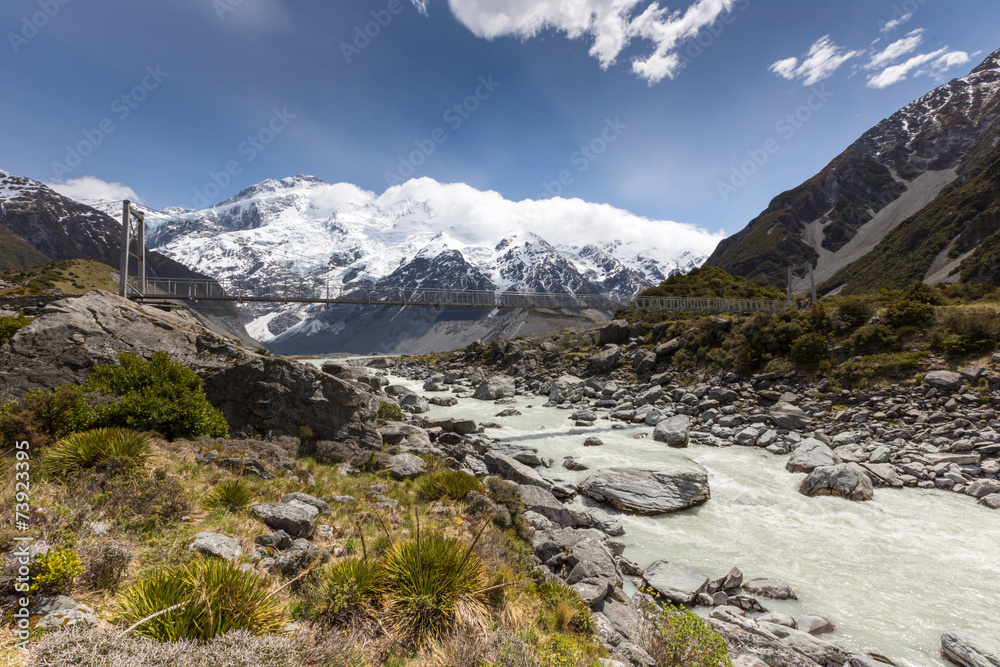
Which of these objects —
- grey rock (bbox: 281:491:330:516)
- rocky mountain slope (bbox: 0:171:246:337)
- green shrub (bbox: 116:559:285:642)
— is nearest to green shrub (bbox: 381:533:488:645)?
green shrub (bbox: 116:559:285:642)

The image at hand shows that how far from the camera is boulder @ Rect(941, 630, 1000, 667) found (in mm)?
5367

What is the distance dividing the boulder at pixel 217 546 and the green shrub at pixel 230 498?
998 mm

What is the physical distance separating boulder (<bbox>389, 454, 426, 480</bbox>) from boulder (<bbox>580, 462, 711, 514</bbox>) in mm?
4777

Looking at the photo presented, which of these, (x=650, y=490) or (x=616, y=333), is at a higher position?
(x=616, y=333)

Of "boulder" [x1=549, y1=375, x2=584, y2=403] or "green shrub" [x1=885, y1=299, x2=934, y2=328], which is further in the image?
"boulder" [x1=549, y1=375, x2=584, y2=403]

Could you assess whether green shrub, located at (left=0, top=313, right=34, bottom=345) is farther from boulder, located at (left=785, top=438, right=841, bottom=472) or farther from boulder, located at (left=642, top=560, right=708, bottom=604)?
boulder, located at (left=785, top=438, right=841, bottom=472)

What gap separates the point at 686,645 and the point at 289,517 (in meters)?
5.46

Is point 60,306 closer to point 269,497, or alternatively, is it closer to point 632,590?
point 269,497

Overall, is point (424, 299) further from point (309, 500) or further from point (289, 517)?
point (289, 517)

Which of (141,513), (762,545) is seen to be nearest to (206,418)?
(141,513)

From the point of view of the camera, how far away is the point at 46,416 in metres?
7.09

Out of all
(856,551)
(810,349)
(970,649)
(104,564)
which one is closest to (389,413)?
(104,564)

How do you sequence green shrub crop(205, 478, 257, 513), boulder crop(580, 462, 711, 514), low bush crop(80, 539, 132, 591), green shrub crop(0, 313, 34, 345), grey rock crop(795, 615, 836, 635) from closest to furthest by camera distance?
low bush crop(80, 539, 132, 591)
grey rock crop(795, 615, 836, 635)
green shrub crop(205, 478, 257, 513)
green shrub crop(0, 313, 34, 345)
boulder crop(580, 462, 711, 514)
